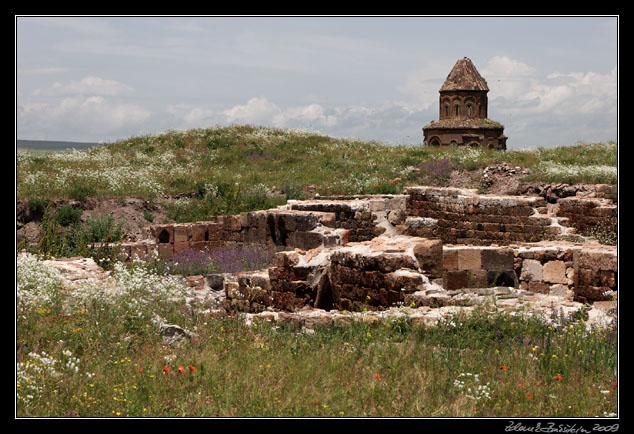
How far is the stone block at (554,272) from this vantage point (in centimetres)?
855

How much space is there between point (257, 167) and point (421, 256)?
61.1 ft

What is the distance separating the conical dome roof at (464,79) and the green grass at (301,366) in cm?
3395

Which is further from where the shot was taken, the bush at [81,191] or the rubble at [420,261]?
the bush at [81,191]

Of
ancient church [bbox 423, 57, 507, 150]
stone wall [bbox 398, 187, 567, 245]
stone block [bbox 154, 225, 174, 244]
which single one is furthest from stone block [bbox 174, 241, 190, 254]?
ancient church [bbox 423, 57, 507, 150]

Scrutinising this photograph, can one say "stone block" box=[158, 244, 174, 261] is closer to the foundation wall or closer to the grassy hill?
the foundation wall

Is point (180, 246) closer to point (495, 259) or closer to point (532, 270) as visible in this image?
point (495, 259)

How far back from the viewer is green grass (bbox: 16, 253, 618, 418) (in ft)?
15.6

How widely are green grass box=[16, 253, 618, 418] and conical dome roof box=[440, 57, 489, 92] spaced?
34.0 meters

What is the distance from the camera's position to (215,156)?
2772cm

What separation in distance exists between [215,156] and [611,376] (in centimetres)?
2372

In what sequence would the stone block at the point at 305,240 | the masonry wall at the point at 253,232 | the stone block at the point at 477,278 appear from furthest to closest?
the masonry wall at the point at 253,232 < the stone block at the point at 305,240 < the stone block at the point at 477,278

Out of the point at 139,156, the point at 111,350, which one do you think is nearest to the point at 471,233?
the point at 111,350

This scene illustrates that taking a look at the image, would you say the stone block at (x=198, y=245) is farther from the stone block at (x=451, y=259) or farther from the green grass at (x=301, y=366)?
the green grass at (x=301, y=366)

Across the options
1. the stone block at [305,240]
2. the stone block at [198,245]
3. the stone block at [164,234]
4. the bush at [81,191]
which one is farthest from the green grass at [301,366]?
the bush at [81,191]
